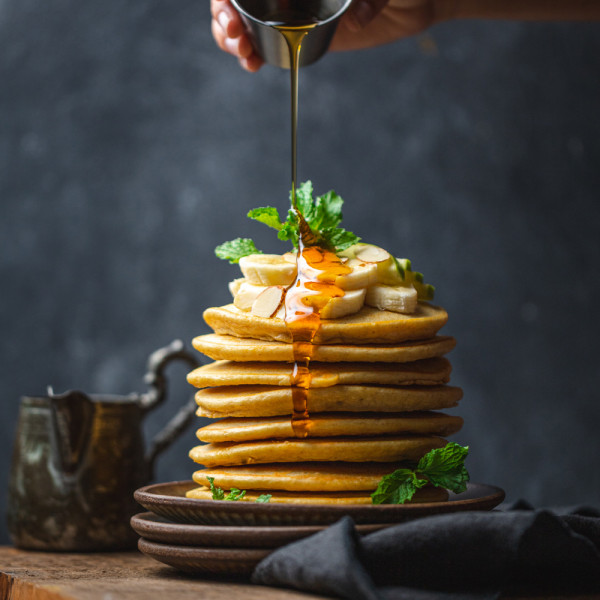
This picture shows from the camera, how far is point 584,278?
12.4 ft

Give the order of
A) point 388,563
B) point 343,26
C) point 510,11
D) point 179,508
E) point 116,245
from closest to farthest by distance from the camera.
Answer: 1. point 388,563
2. point 179,508
3. point 343,26
4. point 510,11
5. point 116,245

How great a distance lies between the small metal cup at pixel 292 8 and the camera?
154cm

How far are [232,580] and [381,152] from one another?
9.28 ft

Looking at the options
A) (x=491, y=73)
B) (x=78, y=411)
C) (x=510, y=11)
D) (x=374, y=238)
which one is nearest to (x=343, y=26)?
(x=510, y=11)

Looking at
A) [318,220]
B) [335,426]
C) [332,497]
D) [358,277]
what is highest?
[318,220]

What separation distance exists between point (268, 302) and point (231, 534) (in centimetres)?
40

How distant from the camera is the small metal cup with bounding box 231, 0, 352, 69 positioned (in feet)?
5.07

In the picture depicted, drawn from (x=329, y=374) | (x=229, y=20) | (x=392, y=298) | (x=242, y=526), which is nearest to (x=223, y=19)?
(x=229, y=20)

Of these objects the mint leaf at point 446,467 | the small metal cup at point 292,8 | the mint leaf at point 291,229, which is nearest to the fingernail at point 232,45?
the small metal cup at point 292,8

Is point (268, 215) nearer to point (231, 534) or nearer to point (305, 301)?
point (305, 301)

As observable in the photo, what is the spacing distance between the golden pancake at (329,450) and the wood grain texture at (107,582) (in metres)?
0.19

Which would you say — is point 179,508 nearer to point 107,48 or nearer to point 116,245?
point 116,245

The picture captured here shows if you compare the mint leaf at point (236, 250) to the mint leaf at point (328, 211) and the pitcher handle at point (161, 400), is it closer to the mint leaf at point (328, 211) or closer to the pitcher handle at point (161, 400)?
the mint leaf at point (328, 211)

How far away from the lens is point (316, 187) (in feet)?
12.0
